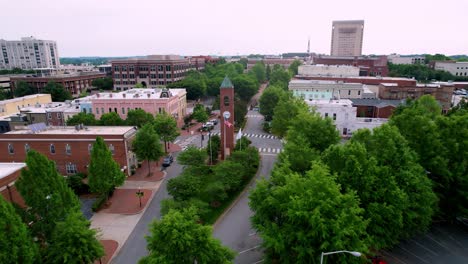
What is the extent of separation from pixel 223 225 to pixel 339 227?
600 inches

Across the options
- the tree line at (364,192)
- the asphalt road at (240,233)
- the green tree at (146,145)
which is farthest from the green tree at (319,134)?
the green tree at (146,145)

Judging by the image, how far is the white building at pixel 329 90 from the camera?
80.1 meters

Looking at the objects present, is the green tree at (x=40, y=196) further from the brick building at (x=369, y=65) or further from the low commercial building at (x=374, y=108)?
the brick building at (x=369, y=65)

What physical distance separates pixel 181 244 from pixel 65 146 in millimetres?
32591

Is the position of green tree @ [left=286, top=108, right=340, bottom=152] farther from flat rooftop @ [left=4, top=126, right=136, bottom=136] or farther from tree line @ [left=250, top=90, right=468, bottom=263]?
flat rooftop @ [left=4, top=126, right=136, bottom=136]

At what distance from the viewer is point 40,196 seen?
2297 cm

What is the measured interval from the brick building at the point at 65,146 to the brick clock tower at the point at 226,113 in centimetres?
1396

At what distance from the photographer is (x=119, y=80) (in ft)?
397

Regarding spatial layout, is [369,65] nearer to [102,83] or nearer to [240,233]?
[102,83]

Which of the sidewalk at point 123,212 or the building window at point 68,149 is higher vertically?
the building window at point 68,149

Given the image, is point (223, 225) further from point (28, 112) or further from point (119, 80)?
point (119, 80)

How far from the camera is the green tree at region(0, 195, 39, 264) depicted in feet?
58.9

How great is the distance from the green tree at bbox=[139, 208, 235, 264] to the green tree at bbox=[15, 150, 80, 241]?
8.86 m

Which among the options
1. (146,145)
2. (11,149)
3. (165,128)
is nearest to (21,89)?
(11,149)
